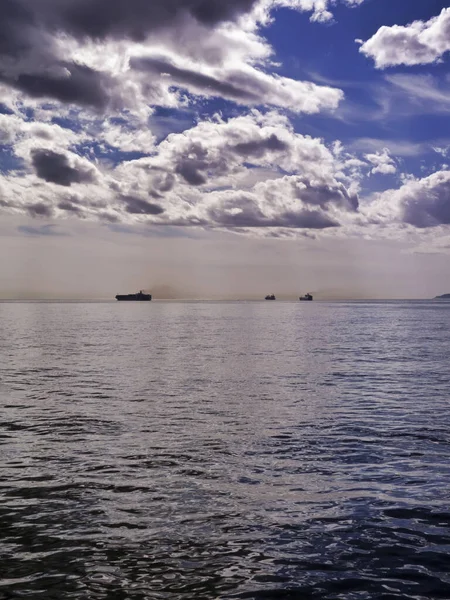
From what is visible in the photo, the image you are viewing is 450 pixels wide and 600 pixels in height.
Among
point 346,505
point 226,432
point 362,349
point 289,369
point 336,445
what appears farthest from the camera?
point 362,349

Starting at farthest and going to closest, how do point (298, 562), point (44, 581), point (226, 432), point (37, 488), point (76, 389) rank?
1. point (76, 389)
2. point (226, 432)
3. point (37, 488)
4. point (298, 562)
5. point (44, 581)

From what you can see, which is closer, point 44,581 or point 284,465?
point 44,581

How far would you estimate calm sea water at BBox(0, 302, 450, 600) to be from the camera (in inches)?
459

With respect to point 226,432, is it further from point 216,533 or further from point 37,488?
point 216,533

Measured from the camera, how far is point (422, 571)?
11953 millimetres

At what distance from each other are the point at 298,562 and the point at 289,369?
1515 inches

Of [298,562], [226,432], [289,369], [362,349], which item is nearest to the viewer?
[298,562]

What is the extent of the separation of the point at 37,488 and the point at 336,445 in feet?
36.5

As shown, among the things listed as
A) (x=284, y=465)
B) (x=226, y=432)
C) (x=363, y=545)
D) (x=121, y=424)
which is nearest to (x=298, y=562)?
(x=363, y=545)

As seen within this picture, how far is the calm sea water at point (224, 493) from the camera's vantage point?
11664 millimetres

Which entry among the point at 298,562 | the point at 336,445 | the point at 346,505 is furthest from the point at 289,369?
the point at 298,562

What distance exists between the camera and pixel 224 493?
16.9 m

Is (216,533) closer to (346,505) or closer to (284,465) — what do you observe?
(346,505)

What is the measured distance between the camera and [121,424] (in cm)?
2675
